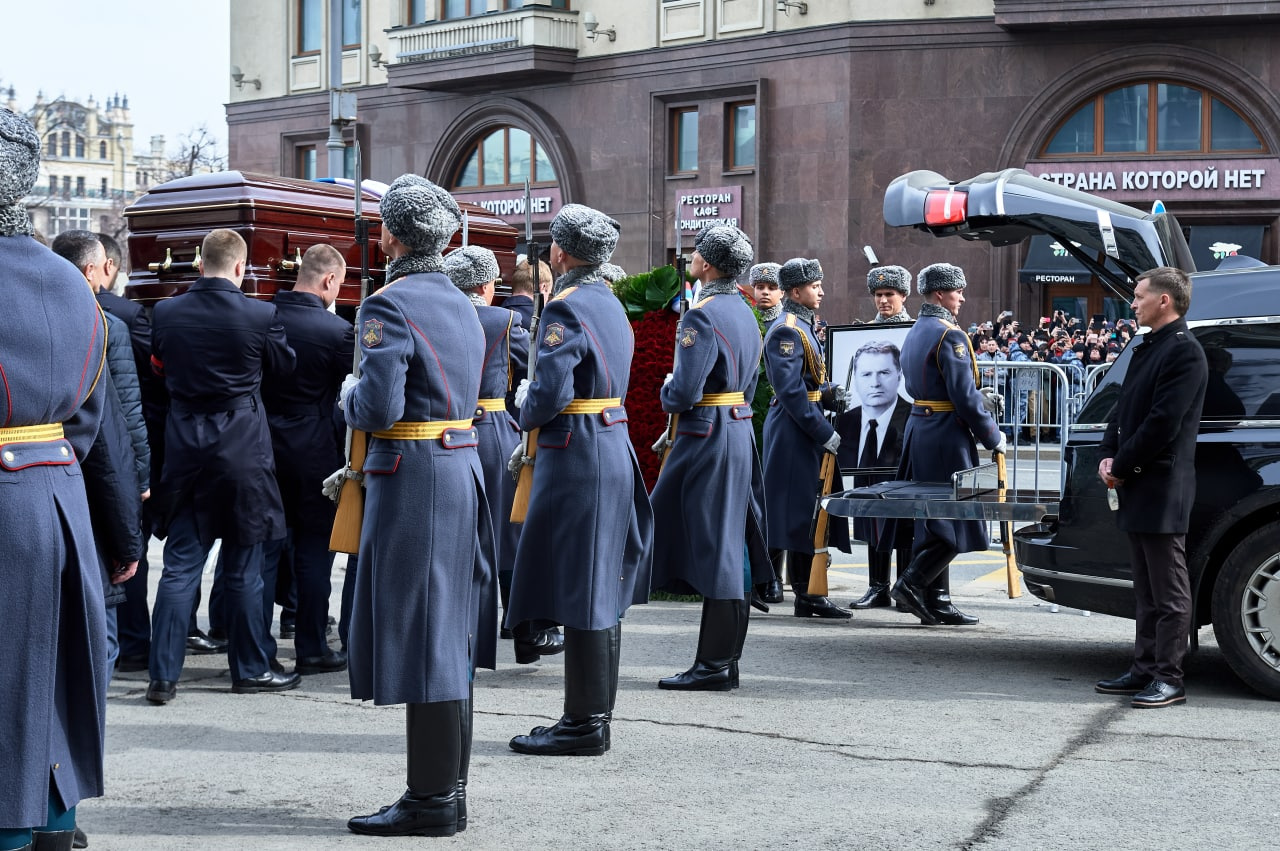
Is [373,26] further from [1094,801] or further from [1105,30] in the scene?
[1094,801]

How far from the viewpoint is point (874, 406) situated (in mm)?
10828

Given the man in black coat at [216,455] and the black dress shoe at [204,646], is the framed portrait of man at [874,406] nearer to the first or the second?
the black dress shoe at [204,646]

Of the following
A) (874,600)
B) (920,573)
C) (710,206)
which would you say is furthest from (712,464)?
(710,206)

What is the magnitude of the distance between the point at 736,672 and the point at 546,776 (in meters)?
1.77

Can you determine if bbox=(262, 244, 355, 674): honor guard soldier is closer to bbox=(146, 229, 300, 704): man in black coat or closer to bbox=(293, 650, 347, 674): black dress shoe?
bbox=(293, 650, 347, 674): black dress shoe

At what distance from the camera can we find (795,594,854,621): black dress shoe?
383 inches

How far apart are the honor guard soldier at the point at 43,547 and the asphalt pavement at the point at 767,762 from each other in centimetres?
114

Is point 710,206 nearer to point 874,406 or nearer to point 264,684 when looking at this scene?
point 874,406

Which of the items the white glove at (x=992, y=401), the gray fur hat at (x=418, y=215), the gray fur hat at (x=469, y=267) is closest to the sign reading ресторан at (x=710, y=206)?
the white glove at (x=992, y=401)

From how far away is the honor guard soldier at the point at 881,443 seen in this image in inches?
394

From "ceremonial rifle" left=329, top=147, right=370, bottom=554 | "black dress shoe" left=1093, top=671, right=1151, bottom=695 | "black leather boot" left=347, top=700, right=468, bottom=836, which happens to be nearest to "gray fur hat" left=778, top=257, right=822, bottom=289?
"black dress shoe" left=1093, top=671, right=1151, bottom=695

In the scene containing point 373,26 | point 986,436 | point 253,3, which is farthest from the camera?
point 253,3

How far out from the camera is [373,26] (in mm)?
35031

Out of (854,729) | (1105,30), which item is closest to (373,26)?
(1105,30)
